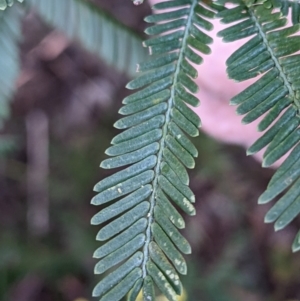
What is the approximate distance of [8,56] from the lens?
1155 mm

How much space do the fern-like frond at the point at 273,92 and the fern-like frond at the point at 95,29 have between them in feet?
2.03

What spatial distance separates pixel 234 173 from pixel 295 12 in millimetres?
1346

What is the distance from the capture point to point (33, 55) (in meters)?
2.23

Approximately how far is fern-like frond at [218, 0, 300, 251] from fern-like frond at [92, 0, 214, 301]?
8cm

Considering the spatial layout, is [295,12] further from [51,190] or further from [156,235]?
[51,190]

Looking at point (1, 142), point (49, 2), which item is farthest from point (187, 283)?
point (49, 2)

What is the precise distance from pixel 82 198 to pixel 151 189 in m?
1.37

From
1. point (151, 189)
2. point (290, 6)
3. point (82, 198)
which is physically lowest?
point (151, 189)

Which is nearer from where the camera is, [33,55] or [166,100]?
[166,100]

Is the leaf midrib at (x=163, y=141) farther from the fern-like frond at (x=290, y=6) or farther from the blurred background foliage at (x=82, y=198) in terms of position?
the blurred background foliage at (x=82, y=198)

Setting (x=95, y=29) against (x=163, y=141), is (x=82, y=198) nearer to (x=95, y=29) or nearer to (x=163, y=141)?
(x=95, y=29)

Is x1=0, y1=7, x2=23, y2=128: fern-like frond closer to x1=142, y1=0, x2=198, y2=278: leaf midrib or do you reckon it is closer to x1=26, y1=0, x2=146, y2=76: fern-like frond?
x1=26, y1=0, x2=146, y2=76: fern-like frond

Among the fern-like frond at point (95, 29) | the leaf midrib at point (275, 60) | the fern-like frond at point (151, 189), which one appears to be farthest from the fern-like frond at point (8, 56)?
the leaf midrib at point (275, 60)

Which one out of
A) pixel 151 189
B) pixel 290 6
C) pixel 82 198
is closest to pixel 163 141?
pixel 151 189
